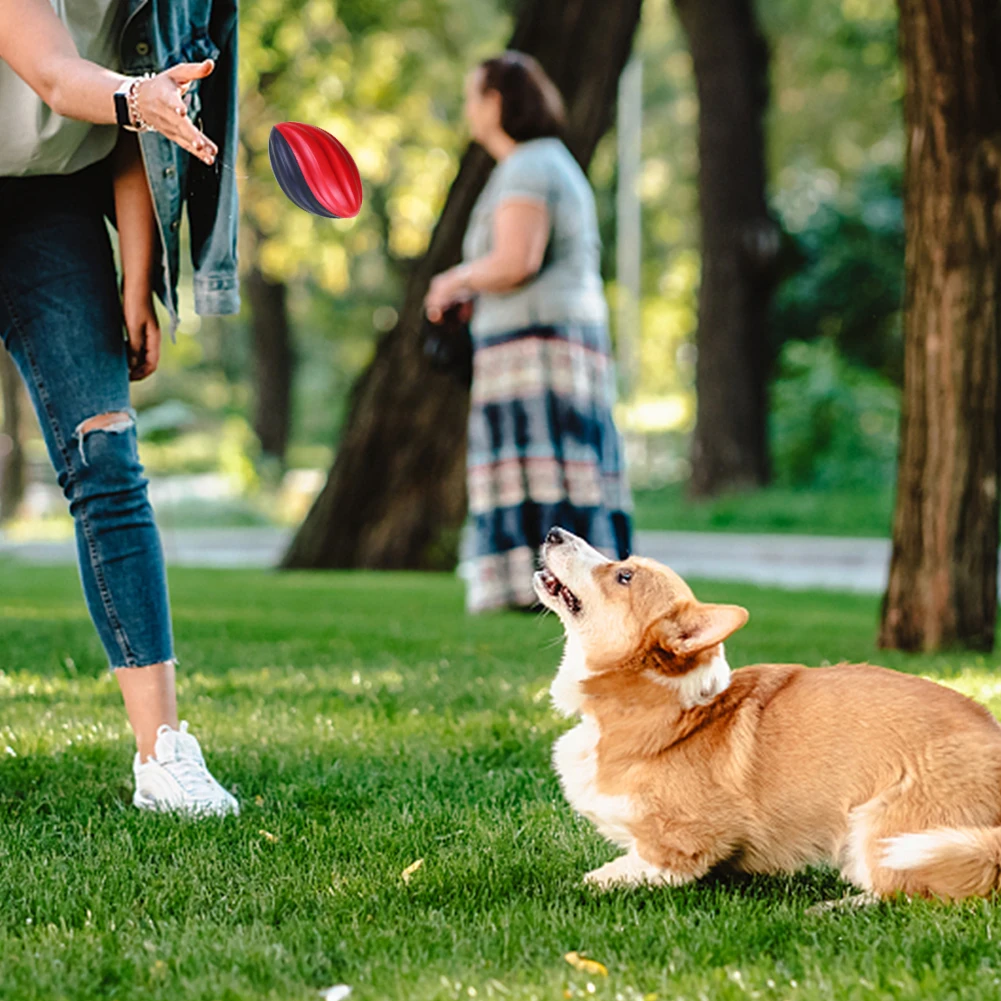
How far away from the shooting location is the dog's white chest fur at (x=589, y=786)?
319cm

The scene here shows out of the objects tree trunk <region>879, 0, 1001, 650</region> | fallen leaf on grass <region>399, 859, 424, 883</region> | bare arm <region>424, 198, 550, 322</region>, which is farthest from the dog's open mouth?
bare arm <region>424, 198, 550, 322</region>

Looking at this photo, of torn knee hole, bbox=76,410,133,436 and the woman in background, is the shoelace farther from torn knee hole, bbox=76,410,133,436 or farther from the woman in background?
the woman in background

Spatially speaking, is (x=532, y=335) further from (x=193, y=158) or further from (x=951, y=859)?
(x=951, y=859)

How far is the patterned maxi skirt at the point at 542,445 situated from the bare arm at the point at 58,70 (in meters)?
4.29

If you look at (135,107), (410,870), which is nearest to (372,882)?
(410,870)

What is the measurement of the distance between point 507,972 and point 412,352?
8894mm

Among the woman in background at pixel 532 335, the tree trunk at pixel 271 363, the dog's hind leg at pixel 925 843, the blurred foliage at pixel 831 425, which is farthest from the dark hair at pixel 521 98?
the tree trunk at pixel 271 363

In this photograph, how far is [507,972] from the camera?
8.34 ft

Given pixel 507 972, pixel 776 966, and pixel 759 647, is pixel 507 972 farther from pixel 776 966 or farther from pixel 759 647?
pixel 759 647

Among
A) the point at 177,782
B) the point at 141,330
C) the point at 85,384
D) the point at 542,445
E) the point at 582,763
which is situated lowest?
the point at 177,782

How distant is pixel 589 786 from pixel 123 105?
6.07 feet

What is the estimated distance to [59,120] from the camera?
3.54 metres

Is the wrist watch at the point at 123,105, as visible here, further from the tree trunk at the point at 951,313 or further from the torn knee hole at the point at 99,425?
the tree trunk at the point at 951,313

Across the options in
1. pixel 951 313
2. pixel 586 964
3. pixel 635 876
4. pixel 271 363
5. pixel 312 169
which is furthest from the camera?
pixel 271 363
